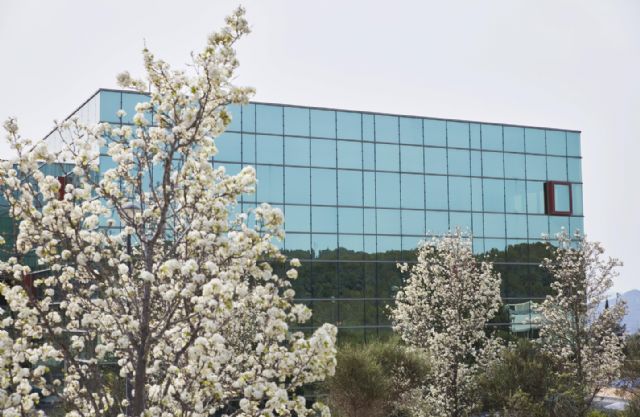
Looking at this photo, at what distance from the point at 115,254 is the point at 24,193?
1688 millimetres

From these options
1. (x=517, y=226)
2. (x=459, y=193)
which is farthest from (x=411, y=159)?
(x=517, y=226)

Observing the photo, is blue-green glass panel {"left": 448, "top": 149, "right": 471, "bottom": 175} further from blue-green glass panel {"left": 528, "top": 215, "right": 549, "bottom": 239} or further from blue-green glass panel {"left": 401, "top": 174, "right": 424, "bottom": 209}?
blue-green glass panel {"left": 528, "top": 215, "right": 549, "bottom": 239}

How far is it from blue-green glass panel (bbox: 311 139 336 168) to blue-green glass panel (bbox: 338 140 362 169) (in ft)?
1.38

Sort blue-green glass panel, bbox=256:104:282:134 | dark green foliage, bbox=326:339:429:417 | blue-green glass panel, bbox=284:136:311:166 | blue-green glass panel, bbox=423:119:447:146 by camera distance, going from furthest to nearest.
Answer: blue-green glass panel, bbox=423:119:447:146, blue-green glass panel, bbox=284:136:311:166, blue-green glass panel, bbox=256:104:282:134, dark green foliage, bbox=326:339:429:417

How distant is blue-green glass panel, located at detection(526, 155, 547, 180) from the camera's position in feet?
163

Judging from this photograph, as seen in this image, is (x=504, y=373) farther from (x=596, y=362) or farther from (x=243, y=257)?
(x=243, y=257)

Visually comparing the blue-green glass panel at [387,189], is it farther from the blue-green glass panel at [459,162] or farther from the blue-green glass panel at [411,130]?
the blue-green glass panel at [459,162]

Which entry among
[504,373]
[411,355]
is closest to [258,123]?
[411,355]

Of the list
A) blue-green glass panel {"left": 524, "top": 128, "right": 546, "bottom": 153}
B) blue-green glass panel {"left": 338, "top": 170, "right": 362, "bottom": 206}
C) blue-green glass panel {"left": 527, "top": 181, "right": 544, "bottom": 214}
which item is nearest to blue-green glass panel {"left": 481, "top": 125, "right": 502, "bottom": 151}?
blue-green glass panel {"left": 524, "top": 128, "right": 546, "bottom": 153}

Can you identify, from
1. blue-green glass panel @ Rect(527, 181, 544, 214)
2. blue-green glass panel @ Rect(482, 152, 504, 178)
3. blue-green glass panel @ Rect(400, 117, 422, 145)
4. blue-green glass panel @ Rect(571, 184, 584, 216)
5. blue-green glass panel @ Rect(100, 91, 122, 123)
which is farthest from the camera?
blue-green glass panel @ Rect(571, 184, 584, 216)

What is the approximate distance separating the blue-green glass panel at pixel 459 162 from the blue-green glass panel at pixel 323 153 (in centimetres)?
795

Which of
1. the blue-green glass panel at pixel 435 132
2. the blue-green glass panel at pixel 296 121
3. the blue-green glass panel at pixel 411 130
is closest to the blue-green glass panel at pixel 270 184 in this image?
the blue-green glass panel at pixel 296 121

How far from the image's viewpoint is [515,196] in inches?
1919

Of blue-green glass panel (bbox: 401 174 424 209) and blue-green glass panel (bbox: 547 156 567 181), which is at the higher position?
blue-green glass panel (bbox: 547 156 567 181)
